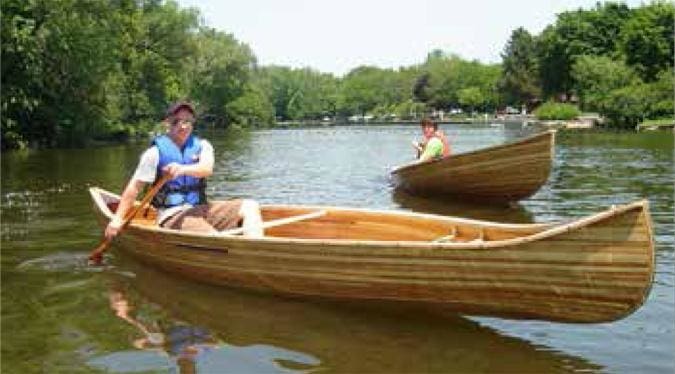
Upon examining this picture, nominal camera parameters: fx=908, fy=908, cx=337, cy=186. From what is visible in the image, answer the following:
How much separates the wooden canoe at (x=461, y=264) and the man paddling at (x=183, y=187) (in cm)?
29

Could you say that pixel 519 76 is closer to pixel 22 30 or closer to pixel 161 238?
pixel 22 30

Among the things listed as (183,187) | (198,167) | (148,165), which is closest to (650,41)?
(183,187)

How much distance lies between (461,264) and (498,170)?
29.0 ft

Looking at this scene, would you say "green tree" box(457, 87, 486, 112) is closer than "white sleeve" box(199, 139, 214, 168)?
No

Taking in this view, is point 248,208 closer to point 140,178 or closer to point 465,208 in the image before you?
point 140,178

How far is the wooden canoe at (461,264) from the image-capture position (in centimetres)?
610

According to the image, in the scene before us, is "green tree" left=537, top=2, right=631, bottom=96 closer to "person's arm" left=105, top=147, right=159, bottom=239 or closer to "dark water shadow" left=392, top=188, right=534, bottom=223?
Result: "dark water shadow" left=392, top=188, right=534, bottom=223

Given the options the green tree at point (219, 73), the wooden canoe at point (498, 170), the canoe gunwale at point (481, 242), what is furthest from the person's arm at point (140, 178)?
the green tree at point (219, 73)

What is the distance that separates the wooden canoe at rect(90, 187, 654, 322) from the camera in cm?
610

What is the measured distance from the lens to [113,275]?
10039 millimetres

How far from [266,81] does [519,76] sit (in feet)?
168

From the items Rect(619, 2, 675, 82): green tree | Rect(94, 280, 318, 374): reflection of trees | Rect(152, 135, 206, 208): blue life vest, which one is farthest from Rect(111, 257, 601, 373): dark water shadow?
Rect(619, 2, 675, 82): green tree

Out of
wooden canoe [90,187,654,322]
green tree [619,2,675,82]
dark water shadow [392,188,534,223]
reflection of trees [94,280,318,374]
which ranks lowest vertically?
reflection of trees [94,280,318,374]

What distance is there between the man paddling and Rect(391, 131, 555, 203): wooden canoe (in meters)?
6.74
